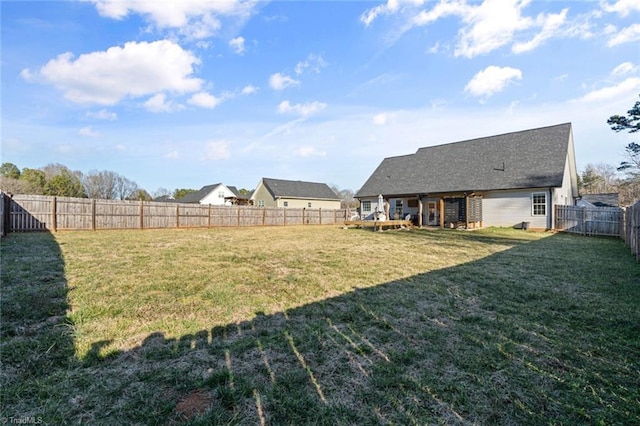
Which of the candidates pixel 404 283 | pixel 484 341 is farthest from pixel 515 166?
pixel 484 341

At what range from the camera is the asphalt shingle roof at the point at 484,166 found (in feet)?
56.4

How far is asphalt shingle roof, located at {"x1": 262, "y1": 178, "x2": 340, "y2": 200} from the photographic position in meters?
34.3

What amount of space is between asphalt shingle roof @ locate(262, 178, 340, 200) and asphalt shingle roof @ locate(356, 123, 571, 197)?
1152cm

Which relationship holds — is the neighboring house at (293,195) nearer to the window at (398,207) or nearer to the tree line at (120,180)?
the tree line at (120,180)

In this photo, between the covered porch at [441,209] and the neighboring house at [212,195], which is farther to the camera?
the neighboring house at [212,195]

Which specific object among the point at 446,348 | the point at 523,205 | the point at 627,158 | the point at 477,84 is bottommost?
the point at 446,348

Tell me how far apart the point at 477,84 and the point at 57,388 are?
18.3 metres

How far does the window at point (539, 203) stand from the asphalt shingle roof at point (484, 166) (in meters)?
0.67

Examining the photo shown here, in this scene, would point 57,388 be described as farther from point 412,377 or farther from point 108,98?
point 108,98

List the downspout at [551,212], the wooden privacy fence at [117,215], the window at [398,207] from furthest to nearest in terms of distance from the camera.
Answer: the window at [398,207] < the downspout at [551,212] < the wooden privacy fence at [117,215]

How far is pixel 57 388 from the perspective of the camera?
6.74 feet

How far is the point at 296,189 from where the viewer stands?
36.3m

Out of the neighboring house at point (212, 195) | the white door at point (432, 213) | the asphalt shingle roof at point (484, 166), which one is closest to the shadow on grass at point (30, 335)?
the asphalt shingle roof at point (484, 166)

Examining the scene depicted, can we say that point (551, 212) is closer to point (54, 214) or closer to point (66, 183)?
point (54, 214)
